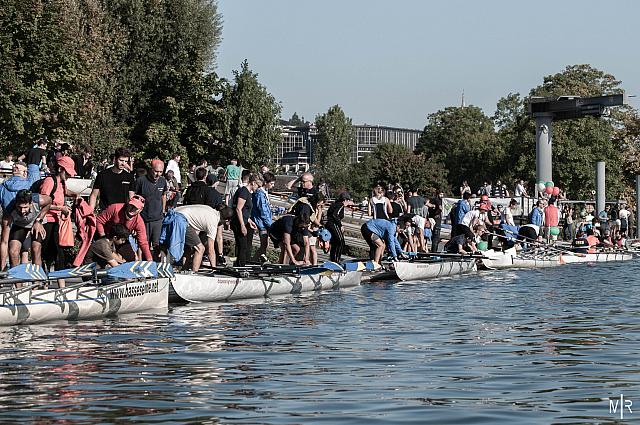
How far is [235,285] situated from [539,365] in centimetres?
868

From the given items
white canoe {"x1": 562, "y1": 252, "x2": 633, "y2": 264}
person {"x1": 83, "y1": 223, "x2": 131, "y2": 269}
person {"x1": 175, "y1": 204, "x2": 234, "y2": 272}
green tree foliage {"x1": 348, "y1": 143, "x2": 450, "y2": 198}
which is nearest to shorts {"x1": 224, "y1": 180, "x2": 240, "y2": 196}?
white canoe {"x1": 562, "y1": 252, "x2": 633, "y2": 264}

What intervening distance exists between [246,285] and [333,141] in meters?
118

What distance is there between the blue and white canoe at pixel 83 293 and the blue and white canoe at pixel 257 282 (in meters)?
0.90

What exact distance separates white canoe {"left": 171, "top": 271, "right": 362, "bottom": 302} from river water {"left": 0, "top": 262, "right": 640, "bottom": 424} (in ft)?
1.28

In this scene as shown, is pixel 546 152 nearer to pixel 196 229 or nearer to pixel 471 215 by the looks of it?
pixel 471 215

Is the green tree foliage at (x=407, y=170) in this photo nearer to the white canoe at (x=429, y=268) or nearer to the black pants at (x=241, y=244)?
the white canoe at (x=429, y=268)

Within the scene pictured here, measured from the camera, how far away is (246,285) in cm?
2141

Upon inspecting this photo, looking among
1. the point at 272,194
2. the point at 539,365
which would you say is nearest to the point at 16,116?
the point at 272,194

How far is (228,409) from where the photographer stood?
10.6 metres

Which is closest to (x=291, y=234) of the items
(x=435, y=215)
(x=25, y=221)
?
(x=25, y=221)

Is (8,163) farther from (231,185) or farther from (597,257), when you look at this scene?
(597,257)

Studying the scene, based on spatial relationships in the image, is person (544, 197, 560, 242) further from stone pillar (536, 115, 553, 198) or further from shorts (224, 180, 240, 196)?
stone pillar (536, 115, 553, 198)

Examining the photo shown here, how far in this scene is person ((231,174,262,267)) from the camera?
2347 centimetres

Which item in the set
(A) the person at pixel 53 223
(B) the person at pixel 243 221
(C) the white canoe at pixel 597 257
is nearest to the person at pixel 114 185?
(A) the person at pixel 53 223
